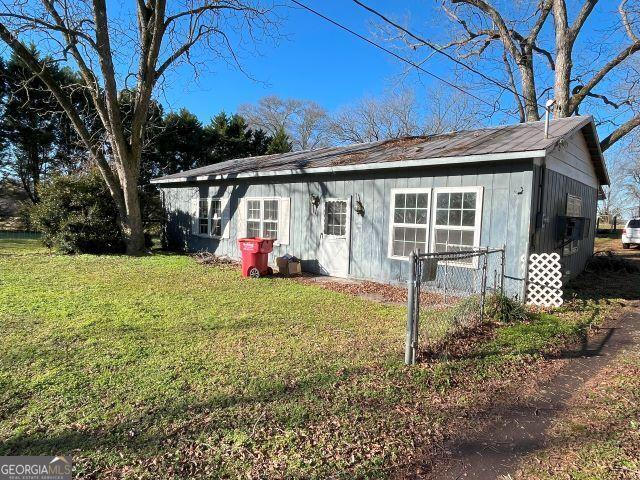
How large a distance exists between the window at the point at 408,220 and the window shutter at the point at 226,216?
6074 millimetres

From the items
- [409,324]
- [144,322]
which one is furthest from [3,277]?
[409,324]

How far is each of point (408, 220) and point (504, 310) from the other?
2.82 m

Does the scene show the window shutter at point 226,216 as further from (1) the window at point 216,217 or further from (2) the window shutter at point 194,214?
(2) the window shutter at point 194,214

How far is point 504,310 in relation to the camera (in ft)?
18.5

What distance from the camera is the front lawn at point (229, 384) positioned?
2418 mm

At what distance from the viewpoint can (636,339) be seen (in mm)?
5031

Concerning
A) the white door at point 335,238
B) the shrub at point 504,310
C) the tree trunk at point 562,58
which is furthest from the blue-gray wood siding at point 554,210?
the tree trunk at point 562,58

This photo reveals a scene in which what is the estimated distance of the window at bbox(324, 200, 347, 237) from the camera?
9.12 metres

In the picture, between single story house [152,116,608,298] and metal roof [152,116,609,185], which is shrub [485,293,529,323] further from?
metal roof [152,116,609,185]

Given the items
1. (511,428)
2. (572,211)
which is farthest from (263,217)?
(511,428)

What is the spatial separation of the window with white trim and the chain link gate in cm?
487
